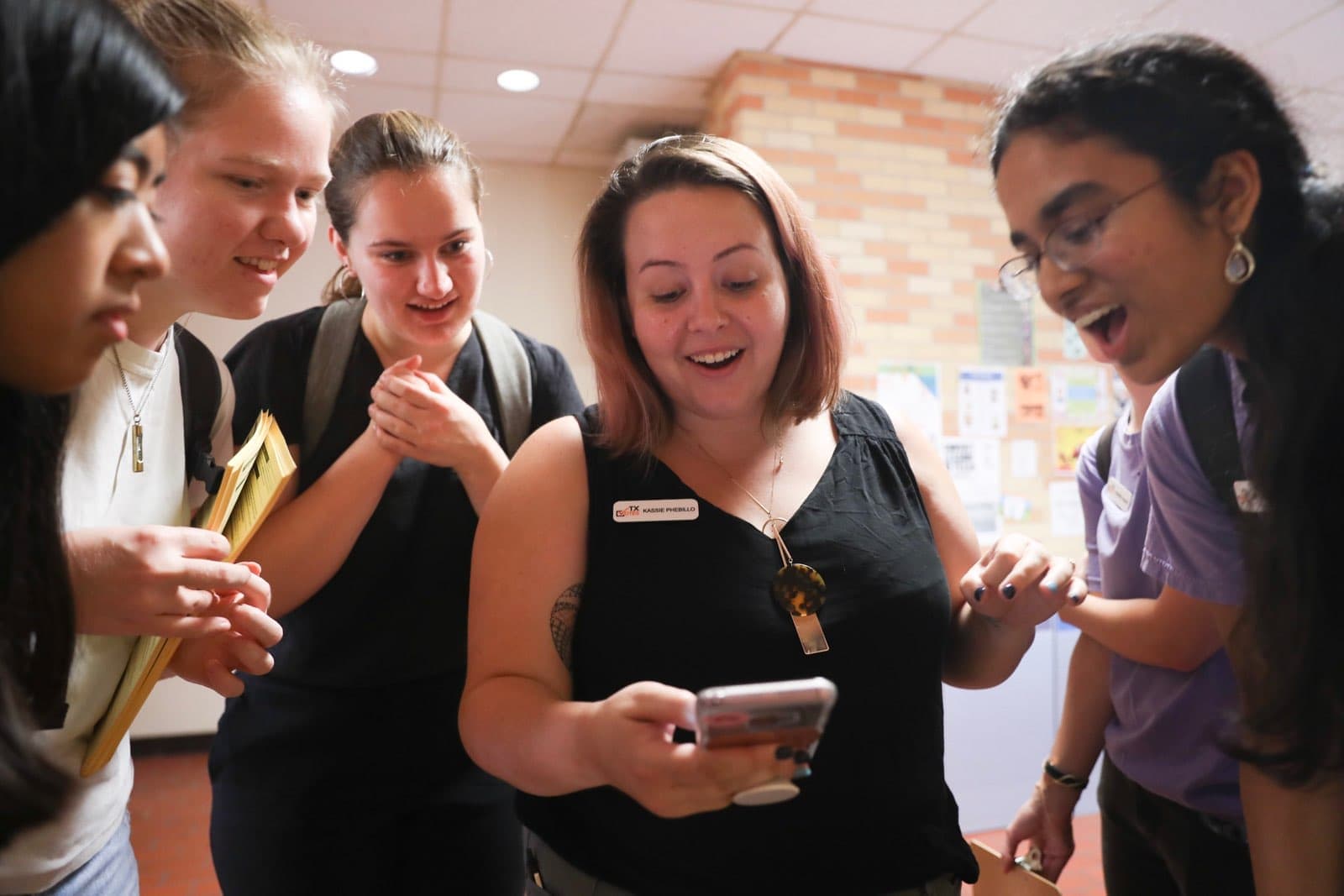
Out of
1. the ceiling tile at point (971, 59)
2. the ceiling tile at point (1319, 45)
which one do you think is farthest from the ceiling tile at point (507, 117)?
the ceiling tile at point (1319, 45)

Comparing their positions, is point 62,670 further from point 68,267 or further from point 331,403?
point 331,403

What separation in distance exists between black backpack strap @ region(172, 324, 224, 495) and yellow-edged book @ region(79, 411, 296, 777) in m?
0.05

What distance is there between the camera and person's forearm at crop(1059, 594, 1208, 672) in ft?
4.30

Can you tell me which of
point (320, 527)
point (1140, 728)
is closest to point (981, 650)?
point (1140, 728)

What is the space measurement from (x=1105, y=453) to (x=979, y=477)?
3.04 m

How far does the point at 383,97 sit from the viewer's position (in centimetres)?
463

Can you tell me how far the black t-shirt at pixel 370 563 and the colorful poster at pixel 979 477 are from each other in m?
3.58

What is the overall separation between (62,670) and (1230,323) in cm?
134

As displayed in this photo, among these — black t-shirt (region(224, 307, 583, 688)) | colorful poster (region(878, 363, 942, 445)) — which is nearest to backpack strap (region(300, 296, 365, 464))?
black t-shirt (region(224, 307, 583, 688))

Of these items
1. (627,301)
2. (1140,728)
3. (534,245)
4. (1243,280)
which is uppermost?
(534,245)

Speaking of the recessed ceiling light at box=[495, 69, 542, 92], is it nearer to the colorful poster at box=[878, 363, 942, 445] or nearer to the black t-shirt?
the colorful poster at box=[878, 363, 942, 445]

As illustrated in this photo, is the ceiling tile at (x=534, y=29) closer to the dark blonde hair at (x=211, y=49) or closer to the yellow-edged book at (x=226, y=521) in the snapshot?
the dark blonde hair at (x=211, y=49)

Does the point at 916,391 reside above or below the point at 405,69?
below

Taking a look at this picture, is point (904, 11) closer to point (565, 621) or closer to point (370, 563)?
point (370, 563)
